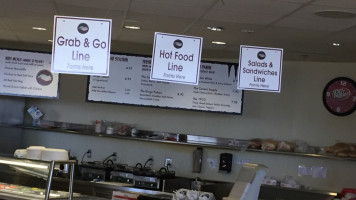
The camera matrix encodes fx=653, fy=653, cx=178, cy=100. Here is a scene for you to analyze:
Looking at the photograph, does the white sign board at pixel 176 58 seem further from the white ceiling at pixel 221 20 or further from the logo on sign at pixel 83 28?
the logo on sign at pixel 83 28

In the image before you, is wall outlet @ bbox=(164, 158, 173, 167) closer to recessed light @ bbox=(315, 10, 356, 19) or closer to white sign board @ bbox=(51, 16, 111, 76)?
white sign board @ bbox=(51, 16, 111, 76)

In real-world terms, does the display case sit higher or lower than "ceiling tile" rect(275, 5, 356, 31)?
lower

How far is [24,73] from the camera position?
966 cm

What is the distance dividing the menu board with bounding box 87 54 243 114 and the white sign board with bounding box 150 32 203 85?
107 inches

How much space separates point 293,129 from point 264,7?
4.31 m

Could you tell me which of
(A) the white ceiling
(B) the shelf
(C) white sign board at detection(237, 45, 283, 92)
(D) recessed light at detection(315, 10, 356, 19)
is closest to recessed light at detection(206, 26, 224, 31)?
(A) the white ceiling

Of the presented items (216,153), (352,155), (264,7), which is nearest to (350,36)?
(264,7)

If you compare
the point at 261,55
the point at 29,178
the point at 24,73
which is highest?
the point at 261,55

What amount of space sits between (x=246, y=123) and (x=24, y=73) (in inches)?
133

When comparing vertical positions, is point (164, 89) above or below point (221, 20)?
below

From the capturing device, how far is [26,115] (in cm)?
1043

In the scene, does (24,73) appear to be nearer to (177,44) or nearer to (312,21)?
(177,44)

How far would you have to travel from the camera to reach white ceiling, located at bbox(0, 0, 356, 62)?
222 inches

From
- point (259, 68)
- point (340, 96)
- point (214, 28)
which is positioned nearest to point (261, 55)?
point (259, 68)
